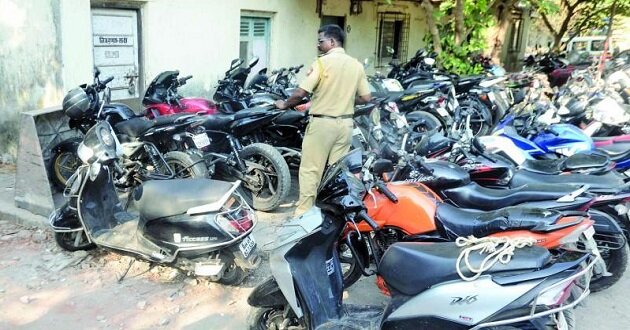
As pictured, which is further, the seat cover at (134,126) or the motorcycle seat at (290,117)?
the motorcycle seat at (290,117)

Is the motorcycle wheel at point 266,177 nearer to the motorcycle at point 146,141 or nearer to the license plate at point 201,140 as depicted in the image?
the license plate at point 201,140

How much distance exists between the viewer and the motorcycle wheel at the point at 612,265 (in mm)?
3840

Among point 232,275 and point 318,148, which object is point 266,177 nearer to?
point 318,148

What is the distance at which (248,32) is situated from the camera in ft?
31.1

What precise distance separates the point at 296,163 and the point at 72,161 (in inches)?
92.5

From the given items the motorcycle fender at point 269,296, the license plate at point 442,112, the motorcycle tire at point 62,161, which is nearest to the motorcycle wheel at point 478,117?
the license plate at point 442,112

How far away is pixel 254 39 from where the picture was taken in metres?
9.66

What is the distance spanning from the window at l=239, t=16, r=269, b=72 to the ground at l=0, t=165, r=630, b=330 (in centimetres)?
575

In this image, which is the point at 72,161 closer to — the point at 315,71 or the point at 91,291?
the point at 91,291

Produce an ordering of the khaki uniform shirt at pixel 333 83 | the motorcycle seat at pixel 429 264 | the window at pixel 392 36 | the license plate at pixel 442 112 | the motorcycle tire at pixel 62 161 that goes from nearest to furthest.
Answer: the motorcycle seat at pixel 429 264 < the khaki uniform shirt at pixel 333 83 < the motorcycle tire at pixel 62 161 < the license plate at pixel 442 112 < the window at pixel 392 36

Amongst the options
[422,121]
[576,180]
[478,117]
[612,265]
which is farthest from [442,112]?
[612,265]

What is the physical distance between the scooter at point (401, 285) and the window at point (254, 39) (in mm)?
6934

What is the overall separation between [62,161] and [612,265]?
511 cm

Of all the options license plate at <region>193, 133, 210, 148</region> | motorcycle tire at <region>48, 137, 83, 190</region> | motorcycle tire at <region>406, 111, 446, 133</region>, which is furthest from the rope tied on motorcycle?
motorcycle tire at <region>406, 111, 446, 133</region>
